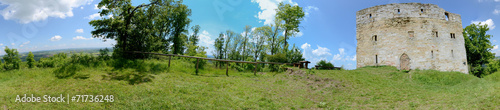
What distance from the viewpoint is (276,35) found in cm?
2986

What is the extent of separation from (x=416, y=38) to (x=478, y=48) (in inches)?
460

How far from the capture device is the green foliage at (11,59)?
11344 millimetres

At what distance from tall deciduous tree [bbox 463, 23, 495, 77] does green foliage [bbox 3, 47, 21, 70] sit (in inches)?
1687

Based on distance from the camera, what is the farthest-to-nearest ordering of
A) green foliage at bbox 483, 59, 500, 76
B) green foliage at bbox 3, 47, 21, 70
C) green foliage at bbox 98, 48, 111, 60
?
green foliage at bbox 483, 59, 500, 76 < green foliage at bbox 98, 48, 111, 60 < green foliage at bbox 3, 47, 21, 70

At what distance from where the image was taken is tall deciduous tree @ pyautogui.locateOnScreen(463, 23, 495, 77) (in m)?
26.4

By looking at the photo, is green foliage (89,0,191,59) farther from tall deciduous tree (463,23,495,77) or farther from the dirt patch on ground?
tall deciduous tree (463,23,495,77)

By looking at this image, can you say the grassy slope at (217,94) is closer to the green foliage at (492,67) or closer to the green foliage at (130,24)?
the green foliage at (130,24)

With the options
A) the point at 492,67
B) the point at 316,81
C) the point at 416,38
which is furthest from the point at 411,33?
the point at 316,81

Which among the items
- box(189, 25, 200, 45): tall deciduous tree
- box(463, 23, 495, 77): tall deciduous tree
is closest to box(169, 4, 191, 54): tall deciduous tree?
box(189, 25, 200, 45): tall deciduous tree

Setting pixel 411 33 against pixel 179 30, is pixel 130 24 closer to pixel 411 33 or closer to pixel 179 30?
pixel 179 30

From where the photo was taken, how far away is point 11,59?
38.8 feet

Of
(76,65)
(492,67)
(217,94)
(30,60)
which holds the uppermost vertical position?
(30,60)

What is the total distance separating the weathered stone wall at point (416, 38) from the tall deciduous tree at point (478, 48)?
16.3ft

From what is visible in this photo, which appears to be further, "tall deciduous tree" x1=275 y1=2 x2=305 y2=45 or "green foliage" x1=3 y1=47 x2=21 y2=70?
"tall deciduous tree" x1=275 y1=2 x2=305 y2=45
